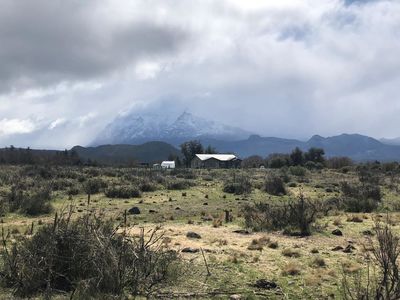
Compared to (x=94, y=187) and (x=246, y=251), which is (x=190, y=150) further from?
(x=246, y=251)

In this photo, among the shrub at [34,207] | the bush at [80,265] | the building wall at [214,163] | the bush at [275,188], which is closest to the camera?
the bush at [80,265]

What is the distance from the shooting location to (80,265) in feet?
32.1

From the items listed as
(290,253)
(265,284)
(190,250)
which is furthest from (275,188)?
(265,284)

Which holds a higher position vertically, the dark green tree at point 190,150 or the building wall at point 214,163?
the dark green tree at point 190,150

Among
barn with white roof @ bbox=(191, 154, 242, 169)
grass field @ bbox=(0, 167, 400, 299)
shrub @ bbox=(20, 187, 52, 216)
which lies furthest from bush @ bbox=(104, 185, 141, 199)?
barn with white roof @ bbox=(191, 154, 242, 169)

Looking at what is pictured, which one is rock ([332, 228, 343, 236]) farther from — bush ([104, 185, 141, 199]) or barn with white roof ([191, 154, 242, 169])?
barn with white roof ([191, 154, 242, 169])

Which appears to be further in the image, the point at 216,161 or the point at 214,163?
the point at 216,161

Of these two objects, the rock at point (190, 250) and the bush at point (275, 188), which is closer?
the rock at point (190, 250)

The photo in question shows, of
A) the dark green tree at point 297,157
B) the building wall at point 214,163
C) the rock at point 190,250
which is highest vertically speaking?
the dark green tree at point 297,157

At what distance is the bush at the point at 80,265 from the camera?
884 cm

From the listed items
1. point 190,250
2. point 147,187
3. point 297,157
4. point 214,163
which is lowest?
point 190,250

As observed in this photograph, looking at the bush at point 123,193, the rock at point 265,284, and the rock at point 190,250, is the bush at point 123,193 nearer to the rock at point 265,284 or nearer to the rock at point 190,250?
the rock at point 190,250

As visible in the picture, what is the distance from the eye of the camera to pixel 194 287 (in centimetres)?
1023

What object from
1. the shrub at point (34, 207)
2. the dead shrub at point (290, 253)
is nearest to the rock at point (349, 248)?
the dead shrub at point (290, 253)
